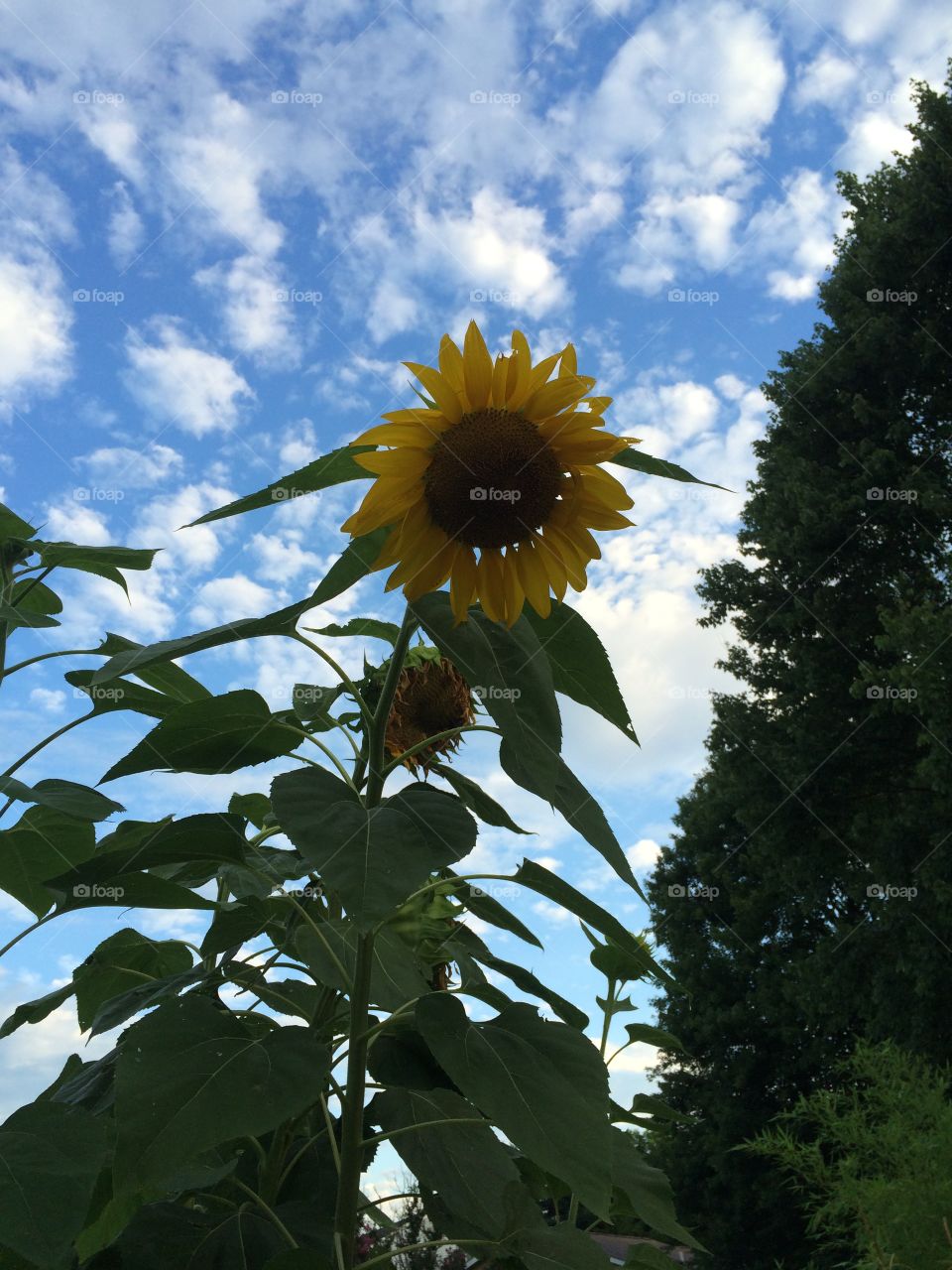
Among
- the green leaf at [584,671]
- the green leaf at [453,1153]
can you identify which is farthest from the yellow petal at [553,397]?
the green leaf at [453,1153]

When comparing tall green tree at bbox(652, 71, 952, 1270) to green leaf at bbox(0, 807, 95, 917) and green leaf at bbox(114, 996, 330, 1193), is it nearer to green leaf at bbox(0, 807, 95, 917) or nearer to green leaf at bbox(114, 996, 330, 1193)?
green leaf at bbox(0, 807, 95, 917)

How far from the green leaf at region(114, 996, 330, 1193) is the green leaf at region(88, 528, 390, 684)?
28cm

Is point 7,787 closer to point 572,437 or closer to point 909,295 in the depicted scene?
point 572,437

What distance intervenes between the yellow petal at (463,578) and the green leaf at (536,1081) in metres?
0.37

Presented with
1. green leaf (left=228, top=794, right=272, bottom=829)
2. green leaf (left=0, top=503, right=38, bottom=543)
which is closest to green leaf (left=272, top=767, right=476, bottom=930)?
green leaf (left=228, top=794, right=272, bottom=829)

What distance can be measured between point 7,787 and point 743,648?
34.8 feet

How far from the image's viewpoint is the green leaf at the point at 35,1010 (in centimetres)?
125

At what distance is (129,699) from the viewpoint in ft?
4.26

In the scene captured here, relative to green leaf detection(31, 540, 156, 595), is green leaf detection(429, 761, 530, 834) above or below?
below

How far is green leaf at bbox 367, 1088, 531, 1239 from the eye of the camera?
907 mm

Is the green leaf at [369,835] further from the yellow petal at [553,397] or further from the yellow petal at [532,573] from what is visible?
the yellow petal at [553,397]

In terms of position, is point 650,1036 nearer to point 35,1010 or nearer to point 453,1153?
point 453,1153

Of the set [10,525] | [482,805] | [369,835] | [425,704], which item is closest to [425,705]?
[425,704]

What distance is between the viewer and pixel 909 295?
34.4 feet
